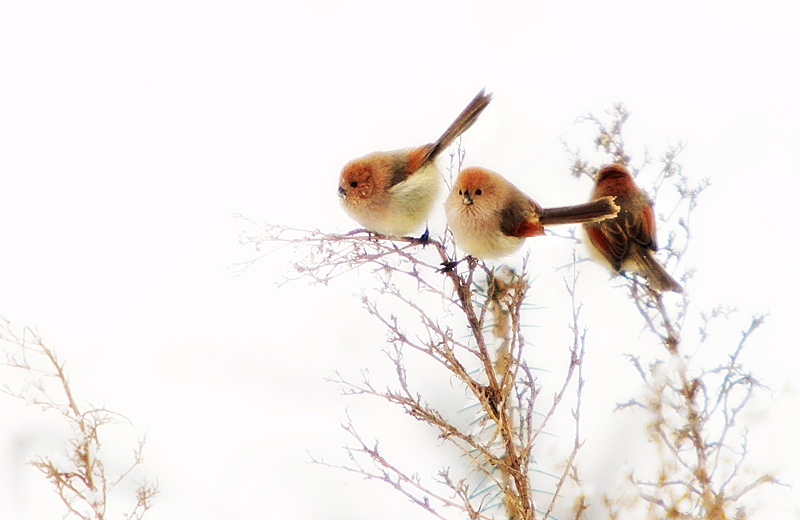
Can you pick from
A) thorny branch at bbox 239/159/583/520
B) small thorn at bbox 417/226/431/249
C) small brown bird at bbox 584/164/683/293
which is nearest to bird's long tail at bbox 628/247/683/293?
small brown bird at bbox 584/164/683/293

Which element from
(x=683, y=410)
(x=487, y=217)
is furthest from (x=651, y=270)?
(x=487, y=217)

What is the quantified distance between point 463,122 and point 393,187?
19 cm

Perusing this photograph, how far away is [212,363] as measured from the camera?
1.75 m

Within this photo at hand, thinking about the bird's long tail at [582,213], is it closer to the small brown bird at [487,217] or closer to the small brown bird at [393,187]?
the small brown bird at [487,217]

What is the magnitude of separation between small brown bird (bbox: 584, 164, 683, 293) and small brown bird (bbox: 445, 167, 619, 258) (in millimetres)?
234

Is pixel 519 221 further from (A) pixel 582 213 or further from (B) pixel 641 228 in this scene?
(B) pixel 641 228

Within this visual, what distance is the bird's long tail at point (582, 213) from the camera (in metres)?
1.11

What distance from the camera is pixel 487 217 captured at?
1199 millimetres

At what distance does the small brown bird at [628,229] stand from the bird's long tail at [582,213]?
23 cm

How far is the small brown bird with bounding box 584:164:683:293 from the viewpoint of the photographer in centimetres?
139

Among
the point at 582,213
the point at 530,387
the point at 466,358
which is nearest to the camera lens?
the point at 530,387

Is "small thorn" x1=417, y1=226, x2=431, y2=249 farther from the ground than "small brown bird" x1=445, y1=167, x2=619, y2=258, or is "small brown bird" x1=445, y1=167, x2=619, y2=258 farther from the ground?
"small thorn" x1=417, y1=226, x2=431, y2=249

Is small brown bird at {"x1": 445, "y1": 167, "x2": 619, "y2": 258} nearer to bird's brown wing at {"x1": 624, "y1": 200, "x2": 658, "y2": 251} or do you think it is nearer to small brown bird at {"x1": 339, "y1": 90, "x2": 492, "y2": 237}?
small brown bird at {"x1": 339, "y1": 90, "x2": 492, "y2": 237}

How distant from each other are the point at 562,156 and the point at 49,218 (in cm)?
140
